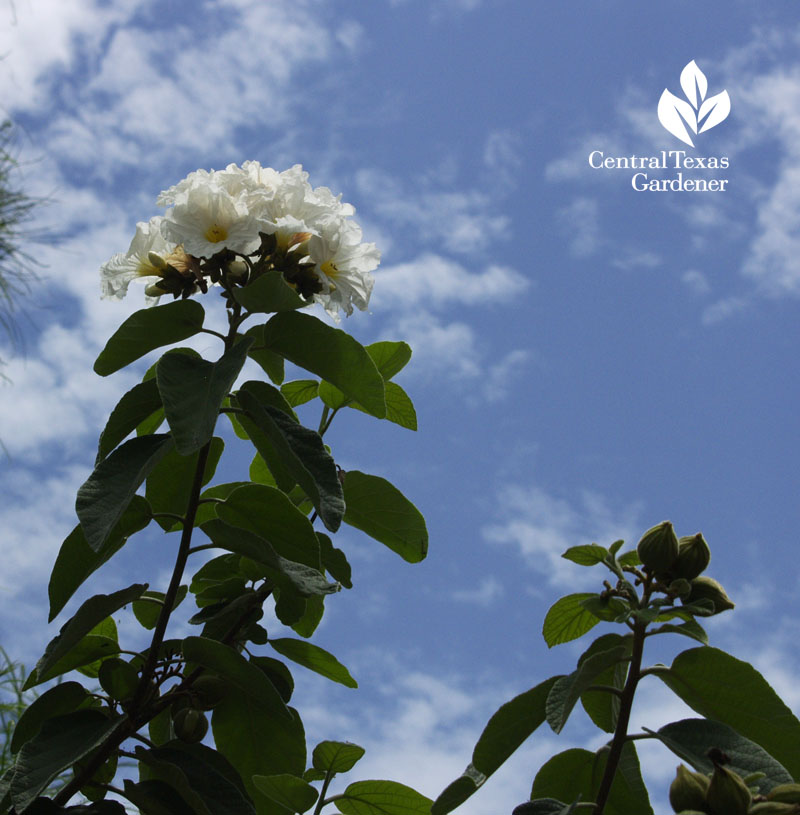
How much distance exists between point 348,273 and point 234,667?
0.61m

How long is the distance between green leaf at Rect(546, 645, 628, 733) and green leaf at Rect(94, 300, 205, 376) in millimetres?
701

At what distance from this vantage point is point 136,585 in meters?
1.35

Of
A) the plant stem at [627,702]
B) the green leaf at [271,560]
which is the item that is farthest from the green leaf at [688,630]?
the green leaf at [271,560]

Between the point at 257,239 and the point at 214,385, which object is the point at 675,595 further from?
the point at 257,239

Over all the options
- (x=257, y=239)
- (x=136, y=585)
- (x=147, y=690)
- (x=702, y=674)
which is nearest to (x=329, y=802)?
(x=147, y=690)

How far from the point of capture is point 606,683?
128 cm

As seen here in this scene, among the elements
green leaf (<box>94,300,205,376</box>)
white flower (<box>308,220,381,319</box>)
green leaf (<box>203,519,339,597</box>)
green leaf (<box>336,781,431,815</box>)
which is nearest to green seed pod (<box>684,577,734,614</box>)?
green leaf (<box>203,519,339,597</box>)

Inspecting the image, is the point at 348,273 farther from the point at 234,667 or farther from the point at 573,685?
the point at 573,685

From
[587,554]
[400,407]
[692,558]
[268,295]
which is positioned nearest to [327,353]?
[268,295]

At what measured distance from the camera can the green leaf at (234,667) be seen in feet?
4.07

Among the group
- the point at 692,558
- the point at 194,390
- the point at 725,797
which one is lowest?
the point at 725,797

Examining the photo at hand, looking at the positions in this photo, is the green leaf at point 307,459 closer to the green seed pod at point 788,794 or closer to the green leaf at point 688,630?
the green leaf at point 688,630

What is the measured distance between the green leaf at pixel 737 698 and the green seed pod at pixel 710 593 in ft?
0.23

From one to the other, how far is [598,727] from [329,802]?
40 cm
